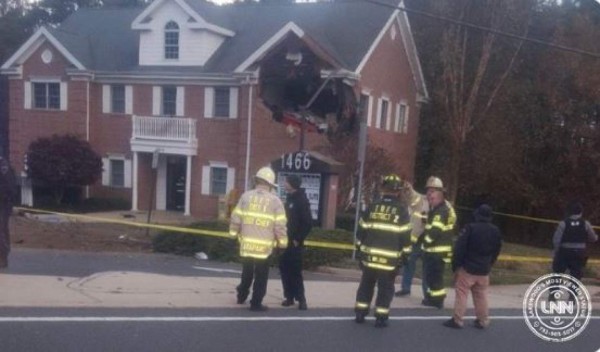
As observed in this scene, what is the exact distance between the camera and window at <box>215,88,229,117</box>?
28.3 metres

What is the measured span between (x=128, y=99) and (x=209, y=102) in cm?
371

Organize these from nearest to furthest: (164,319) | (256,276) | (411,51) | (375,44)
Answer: (164,319) → (256,276) → (375,44) → (411,51)

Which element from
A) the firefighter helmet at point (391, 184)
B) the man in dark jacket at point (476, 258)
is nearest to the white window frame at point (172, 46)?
the firefighter helmet at point (391, 184)

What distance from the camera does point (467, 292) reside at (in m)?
8.99

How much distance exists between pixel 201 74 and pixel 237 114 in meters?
2.01

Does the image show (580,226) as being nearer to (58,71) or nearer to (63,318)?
(63,318)

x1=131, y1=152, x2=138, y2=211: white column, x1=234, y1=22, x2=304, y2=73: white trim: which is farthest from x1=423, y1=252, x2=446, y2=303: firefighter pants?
x1=131, y1=152, x2=138, y2=211: white column

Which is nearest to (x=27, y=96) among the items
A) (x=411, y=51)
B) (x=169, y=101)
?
(x=169, y=101)

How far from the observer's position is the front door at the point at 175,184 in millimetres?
29922

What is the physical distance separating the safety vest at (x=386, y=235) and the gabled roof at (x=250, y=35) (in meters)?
17.2

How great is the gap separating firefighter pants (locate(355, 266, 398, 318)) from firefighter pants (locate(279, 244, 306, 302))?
0.91 meters

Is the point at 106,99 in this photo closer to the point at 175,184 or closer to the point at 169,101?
the point at 169,101

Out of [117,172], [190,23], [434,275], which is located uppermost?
[190,23]

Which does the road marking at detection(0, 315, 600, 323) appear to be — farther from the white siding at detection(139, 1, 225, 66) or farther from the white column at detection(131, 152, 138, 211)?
the white column at detection(131, 152, 138, 211)
